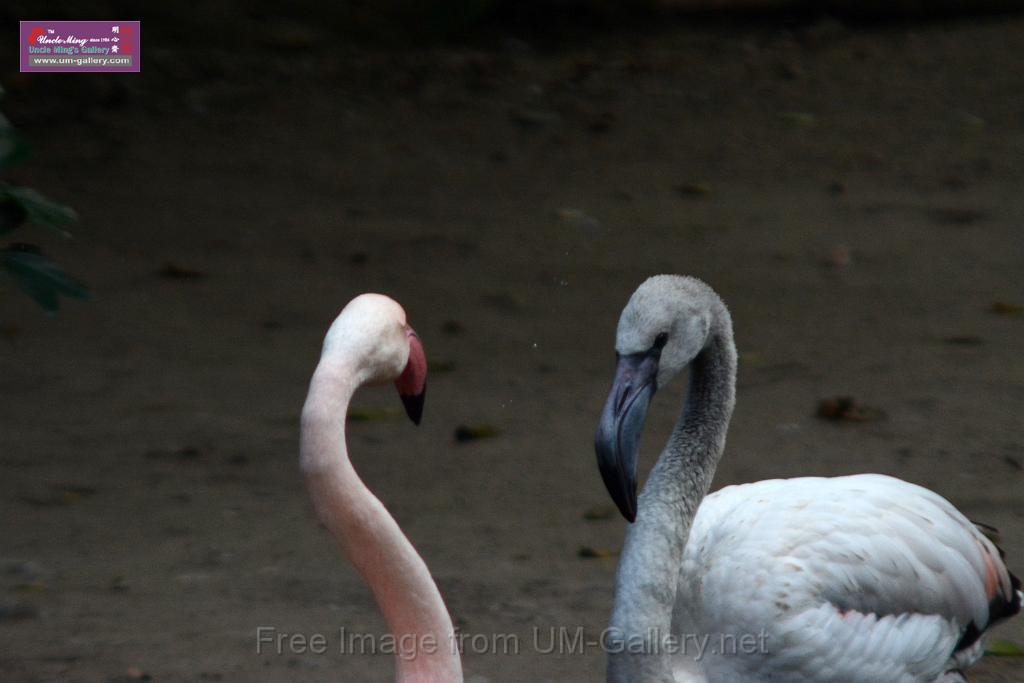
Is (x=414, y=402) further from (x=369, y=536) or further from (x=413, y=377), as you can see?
(x=369, y=536)

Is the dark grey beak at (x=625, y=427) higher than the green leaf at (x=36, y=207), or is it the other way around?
the green leaf at (x=36, y=207)

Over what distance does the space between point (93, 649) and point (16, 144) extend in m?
1.68

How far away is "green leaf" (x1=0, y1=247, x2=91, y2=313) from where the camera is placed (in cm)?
227

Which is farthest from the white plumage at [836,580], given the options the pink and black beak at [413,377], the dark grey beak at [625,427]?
the pink and black beak at [413,377]

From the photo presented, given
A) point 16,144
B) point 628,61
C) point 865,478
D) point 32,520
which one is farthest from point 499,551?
point 628,61

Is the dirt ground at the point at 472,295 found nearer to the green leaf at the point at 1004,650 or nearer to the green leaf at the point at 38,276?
the green leaf at the point at 1004,650

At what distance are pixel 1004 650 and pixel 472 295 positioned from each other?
9.73ft

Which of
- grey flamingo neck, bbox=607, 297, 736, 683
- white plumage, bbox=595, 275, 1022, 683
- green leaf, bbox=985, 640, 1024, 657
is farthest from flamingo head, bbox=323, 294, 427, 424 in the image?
green leaf, bbox=985, 640, 1024, 657

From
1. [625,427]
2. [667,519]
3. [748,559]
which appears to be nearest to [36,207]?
[625,427]

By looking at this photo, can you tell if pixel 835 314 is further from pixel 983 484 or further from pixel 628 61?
pixel 628 61

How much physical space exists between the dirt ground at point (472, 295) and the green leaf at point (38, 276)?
55.0 inches

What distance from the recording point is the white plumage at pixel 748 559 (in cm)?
287

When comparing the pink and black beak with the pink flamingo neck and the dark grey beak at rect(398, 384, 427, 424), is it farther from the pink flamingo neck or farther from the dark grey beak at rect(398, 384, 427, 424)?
the pink flamingo neck

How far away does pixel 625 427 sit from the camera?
281 centimetres
